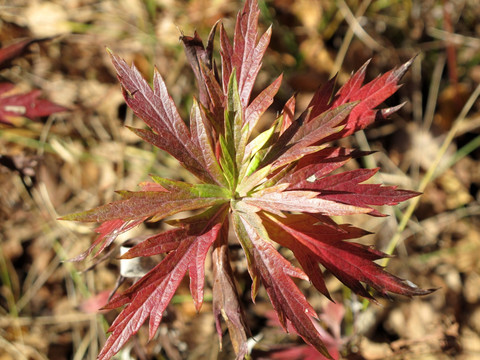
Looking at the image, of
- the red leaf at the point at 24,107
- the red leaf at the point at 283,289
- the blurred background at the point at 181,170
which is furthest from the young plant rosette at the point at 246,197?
the blurred background at the point at 181,170

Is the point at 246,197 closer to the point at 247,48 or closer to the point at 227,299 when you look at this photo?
the point at 227,299

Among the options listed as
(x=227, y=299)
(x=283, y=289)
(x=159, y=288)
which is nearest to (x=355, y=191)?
(x=283, y=289)

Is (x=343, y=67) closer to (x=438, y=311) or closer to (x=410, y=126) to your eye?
(x=410, y=126)

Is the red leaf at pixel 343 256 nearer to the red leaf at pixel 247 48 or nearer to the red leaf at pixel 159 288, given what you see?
the red leaf at pixel 159 288

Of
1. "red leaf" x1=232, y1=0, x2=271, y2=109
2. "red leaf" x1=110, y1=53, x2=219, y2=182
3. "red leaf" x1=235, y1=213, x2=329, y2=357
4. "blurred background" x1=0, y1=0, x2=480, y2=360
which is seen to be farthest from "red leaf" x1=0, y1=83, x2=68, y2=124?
"red leaf" x1=235, y1=213, x2=329, y2=357

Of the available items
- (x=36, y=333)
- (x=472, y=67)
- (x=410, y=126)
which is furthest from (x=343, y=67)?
(x=36, y=333)
